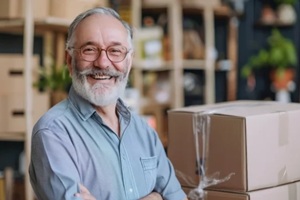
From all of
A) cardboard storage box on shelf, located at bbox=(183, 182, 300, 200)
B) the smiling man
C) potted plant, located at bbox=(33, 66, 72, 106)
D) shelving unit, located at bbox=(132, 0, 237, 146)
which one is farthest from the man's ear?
shelving unit, located at bbox=(132, 0, 237, 146)

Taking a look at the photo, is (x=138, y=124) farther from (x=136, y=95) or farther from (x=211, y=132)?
(x=136, y=95)

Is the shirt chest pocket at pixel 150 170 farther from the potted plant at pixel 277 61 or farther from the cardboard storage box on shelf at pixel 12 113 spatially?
the potted plant at pixel 277 61

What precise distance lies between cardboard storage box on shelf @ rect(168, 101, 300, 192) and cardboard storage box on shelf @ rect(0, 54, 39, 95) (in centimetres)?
161

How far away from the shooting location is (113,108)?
172cm

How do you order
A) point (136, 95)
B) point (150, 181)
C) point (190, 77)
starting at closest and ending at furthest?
point (150, 181) < point (136, 95) < point (190, 77)

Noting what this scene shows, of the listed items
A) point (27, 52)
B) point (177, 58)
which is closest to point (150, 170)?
point (27, 52)

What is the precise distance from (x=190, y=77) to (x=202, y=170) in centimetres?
334

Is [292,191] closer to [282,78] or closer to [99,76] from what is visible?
[99,76]

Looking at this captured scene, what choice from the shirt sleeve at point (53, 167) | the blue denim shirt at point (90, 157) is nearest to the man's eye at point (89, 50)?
the blue denim shirt at point (90, 157)

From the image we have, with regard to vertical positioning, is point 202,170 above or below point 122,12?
below

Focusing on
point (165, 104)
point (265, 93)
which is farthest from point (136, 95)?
point (265, 93)

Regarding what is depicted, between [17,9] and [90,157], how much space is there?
1914mm

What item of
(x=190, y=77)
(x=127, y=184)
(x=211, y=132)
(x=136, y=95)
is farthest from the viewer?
(x=190, y=77)

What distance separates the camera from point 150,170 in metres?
1.72
